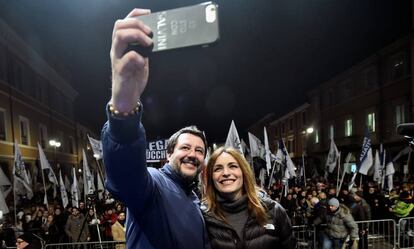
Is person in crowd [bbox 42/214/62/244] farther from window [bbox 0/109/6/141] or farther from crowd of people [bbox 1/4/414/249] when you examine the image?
window [bbox 0/109/6/141]

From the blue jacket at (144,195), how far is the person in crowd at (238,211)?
0.49 metres

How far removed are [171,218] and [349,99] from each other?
36192mm

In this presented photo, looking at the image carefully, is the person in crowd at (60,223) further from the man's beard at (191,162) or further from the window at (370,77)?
the window at (370,77)

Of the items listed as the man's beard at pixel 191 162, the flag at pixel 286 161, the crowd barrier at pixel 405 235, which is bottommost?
the crowd barrier at pixel 405 235

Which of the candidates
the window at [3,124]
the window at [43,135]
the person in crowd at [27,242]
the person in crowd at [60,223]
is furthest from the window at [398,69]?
the window at [43,135]

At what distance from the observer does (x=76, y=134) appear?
1801 inches

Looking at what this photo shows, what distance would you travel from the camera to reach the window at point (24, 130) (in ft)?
88.5

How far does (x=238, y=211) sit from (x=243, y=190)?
0.61 feet

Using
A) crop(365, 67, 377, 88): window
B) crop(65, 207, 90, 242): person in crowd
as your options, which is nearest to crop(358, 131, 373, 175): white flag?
crop(65, 207, 90, 242): person in crowd

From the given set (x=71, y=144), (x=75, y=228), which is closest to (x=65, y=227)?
(x=75, y=228)

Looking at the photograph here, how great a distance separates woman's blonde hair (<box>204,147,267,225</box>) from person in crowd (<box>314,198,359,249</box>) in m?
5.84

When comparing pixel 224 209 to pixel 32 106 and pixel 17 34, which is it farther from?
pixel 32 106

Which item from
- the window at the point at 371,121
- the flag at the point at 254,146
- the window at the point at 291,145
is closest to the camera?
the flag at the point at 254,146

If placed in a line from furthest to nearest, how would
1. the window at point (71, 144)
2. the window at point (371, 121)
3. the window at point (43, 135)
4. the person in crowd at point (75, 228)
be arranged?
the window at point (71, 144) → the window at point (43, 135) → the window at point (371, 121) → the person in crowd at point (75, 228)
